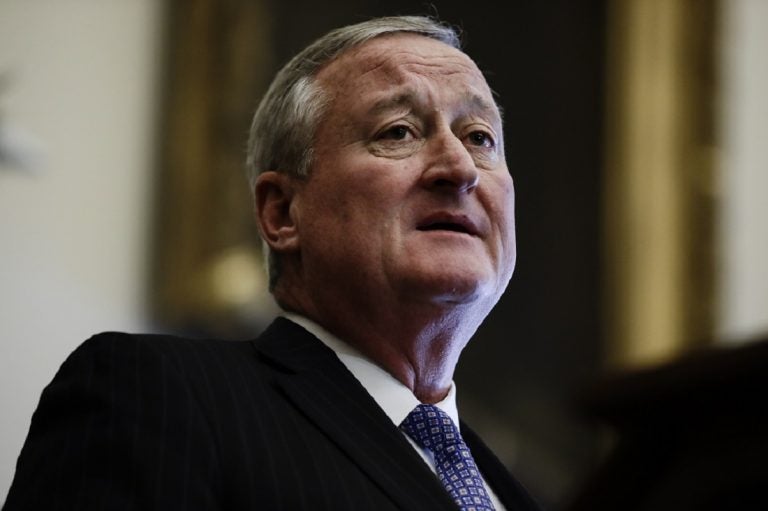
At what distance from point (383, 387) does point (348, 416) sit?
0.21 m

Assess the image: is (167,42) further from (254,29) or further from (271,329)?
(271,329)

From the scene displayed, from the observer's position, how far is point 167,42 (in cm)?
641

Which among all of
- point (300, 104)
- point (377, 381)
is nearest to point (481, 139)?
point (300, 104)

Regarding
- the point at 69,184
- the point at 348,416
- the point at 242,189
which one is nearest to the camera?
the point at 348,416

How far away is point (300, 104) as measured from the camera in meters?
2.94

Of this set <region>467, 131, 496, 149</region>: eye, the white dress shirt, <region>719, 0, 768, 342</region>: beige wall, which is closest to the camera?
the white dress shirt

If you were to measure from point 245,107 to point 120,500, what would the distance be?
178 inches

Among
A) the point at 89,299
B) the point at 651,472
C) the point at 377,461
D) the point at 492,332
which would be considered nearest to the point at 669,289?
the point at 492,332

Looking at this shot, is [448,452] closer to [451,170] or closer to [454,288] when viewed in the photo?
[454,288]

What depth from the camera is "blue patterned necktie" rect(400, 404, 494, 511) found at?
2.44m

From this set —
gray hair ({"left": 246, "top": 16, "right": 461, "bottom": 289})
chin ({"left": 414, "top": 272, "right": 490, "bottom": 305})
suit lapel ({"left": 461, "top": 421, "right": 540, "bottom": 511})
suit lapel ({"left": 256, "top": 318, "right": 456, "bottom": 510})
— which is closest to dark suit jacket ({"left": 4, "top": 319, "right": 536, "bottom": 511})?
suit lapel ({"left": 256, "top": 318, "right": 456, "bottom": 510})

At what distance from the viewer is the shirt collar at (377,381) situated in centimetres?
257

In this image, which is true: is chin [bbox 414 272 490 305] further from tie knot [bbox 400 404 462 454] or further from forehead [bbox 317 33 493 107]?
forehead [bbox 317 33 493 107]

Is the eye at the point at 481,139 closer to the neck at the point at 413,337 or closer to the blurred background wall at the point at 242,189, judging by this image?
the neck at the point at 413,337
